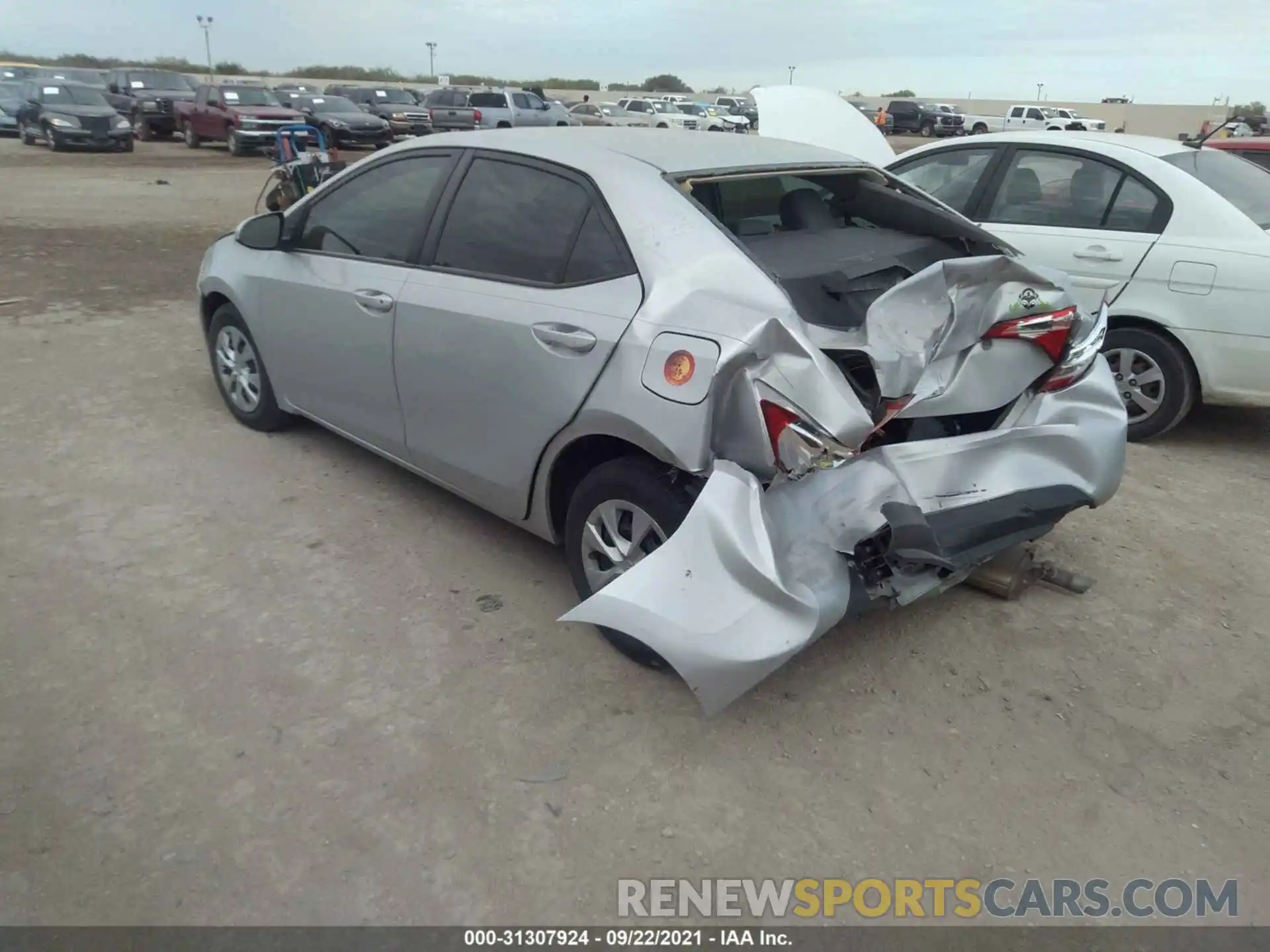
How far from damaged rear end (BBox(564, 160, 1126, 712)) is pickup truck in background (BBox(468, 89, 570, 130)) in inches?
1024

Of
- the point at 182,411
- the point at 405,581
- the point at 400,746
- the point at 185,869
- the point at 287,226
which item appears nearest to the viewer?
the point at 185,869

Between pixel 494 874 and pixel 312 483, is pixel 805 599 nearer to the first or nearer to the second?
pixel 494 874

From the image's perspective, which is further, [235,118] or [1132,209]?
[235,118]

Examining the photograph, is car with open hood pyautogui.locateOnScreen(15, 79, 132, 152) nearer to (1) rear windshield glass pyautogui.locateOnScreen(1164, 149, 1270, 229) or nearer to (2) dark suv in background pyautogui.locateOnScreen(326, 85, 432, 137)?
(2) dark suv in background pyautogui.locateOnScreen(326, 85, 432, 137)

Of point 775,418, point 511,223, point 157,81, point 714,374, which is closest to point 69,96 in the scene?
point 157,81

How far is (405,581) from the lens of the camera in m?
3.78

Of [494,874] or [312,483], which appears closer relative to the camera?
[494,874]

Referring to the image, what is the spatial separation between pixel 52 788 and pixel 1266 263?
19.0 feet

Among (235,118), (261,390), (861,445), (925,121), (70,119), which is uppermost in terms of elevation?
(925,121)

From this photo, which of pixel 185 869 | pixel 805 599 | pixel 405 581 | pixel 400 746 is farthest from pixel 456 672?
pixel 805 599

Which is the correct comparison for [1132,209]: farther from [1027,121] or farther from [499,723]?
[1027,121]

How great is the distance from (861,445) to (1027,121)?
42.0 meters

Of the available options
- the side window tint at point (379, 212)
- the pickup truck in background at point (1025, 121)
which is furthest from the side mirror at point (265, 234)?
the pickup truck in background at point (1025, 121)

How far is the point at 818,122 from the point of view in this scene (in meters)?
5.94
